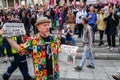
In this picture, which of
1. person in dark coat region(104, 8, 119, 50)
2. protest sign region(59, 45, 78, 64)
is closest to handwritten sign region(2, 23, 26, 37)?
protest sign region(59, 45, 78, 64)

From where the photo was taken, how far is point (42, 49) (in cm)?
441

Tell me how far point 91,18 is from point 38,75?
8179 millimetres

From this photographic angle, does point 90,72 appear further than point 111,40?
No

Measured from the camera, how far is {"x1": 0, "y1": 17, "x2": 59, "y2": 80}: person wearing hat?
438cm

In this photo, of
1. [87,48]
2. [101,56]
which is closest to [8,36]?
[87,48]

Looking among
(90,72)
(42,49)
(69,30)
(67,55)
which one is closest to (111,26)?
(69,30)

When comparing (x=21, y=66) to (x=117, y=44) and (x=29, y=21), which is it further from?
(x=29, y=21)

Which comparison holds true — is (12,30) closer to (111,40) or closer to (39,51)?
(39,51)

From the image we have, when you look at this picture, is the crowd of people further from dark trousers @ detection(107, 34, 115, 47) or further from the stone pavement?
the stone pavement

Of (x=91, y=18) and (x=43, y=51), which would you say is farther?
(x=91, y=18)

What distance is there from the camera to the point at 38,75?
4.50 meters

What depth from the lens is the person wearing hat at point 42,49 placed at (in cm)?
438

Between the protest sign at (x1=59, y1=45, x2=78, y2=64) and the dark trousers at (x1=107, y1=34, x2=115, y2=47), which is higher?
the protest sign at (x1=59, y1=45, x2=78, y2=64)

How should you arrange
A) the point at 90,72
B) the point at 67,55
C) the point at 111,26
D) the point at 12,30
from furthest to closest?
the point at 111,26
the point at 90,72
the point at 67,55
the point at 12,30
